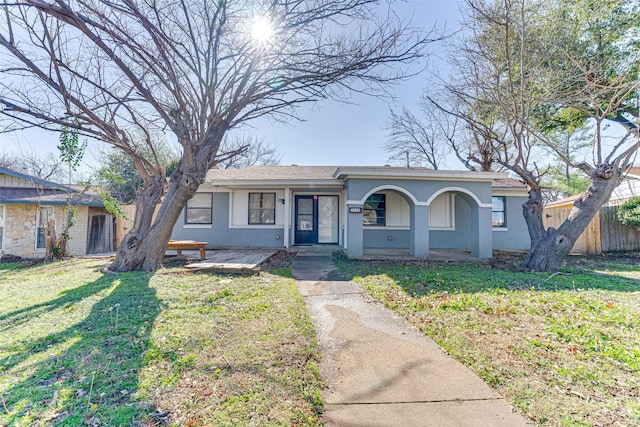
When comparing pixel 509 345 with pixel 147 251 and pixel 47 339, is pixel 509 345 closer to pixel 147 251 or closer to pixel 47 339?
pixel 47 339

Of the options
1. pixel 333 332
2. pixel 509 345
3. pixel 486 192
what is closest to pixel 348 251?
pixel 486 192

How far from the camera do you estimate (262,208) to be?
1215cm

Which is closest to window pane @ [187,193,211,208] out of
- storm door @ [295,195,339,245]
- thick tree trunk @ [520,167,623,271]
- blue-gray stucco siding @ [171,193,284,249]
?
blue-gray stucco siding @ [171,193,284,249]

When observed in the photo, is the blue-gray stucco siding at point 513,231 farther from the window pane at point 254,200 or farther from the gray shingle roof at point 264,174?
the window pane at point 254,200

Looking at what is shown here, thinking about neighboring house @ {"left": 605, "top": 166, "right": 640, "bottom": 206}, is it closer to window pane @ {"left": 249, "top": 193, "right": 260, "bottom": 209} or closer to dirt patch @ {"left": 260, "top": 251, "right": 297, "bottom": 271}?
dirt patch @ {"left": 260, "top": 251, "right": 297, "bottom": 271}

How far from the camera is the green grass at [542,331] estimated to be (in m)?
2.30

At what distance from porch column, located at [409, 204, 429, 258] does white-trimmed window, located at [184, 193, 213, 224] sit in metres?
8.25

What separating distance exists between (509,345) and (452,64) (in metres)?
8.66

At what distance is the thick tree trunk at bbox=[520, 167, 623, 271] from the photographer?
7266 mm

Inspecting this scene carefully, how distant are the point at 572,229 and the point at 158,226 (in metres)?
10.7

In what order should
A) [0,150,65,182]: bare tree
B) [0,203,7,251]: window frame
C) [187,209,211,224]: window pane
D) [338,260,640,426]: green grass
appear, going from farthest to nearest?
[0,150,65,182]: bare tree, [187,209,211,224]: window pane, [0,203,7,251]: window frame, [338,260,640,426]: green grass

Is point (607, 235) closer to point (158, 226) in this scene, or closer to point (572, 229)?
point (572, 229)

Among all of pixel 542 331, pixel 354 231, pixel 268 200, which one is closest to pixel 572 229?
pixel 542 331

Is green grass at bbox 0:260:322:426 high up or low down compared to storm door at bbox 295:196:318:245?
down
